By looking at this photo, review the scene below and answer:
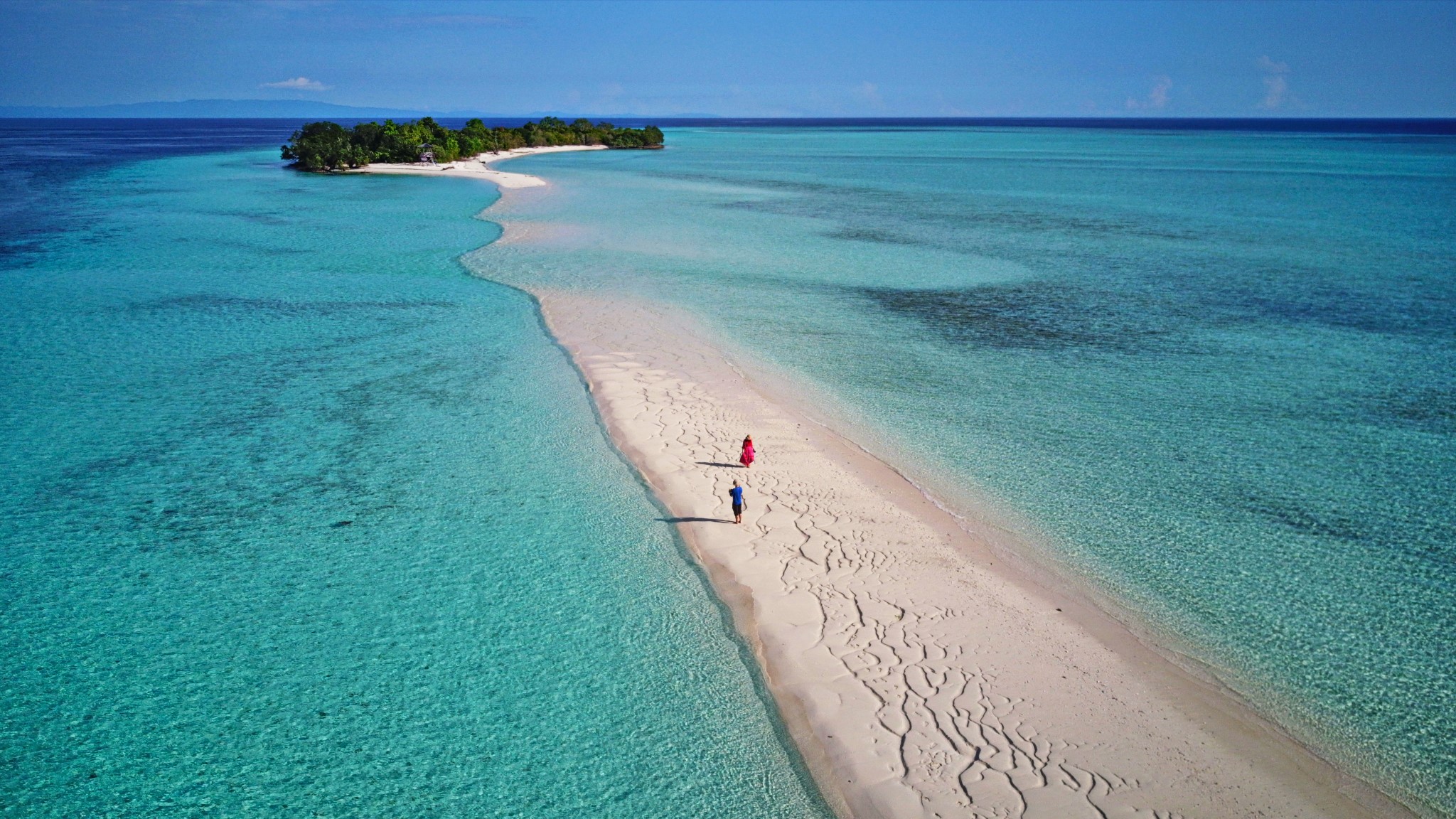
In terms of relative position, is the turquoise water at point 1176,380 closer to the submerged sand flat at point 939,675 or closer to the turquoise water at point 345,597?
the submerged sand flat at point 939,675

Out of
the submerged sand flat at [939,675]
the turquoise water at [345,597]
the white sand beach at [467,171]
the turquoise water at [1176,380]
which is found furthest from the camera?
the white sand beach at [467,171]

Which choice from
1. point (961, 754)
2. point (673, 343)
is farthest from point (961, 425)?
point (961, 754)

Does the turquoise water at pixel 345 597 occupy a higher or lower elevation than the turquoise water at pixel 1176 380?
lower

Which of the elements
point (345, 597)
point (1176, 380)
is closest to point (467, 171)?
point (1176, 380)

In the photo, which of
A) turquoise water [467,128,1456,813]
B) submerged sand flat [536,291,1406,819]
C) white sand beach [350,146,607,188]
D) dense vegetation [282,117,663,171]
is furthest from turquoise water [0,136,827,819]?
dense vegetation [282,117,663,171]

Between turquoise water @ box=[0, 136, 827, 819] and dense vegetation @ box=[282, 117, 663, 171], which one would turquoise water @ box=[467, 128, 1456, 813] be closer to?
turquoise water @ box=[0, 136, 827, 819]

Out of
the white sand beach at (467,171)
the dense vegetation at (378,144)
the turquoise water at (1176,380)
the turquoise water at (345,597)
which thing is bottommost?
the turquoise water at (345,597)

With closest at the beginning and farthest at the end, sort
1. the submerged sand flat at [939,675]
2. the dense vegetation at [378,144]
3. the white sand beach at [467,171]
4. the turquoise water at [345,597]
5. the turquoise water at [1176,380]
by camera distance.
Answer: the submerged sand flat at [939,675]
the turquoise water at [345,597]
the turquoise water at [1176,380]
the white sand beach at [467,171]
the dense vegetation at [378,144]

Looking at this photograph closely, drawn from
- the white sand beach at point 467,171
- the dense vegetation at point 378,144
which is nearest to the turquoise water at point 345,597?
the white sand beach at point 467,171
